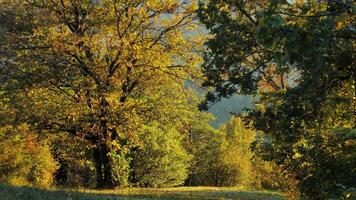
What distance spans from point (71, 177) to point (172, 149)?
55.7ft

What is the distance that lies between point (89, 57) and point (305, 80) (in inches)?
696

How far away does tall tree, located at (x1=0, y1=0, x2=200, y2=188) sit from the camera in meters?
22.9

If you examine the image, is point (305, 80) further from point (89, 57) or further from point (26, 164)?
point (26, 164)

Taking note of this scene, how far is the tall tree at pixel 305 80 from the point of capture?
20.6ft

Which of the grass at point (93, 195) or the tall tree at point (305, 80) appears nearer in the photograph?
the tall tree at point (305, 80)

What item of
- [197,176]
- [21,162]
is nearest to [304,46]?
[21,162]

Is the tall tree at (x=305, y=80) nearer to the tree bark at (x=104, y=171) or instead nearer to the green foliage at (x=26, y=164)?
the tree bark at (x=104, y=171)

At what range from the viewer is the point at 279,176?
71.3 feet

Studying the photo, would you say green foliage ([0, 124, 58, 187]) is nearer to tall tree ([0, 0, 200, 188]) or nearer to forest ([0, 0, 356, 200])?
forest ([0, 0, 356, 200])

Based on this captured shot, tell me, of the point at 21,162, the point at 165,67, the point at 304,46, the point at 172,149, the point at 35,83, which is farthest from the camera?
the point at 172,149

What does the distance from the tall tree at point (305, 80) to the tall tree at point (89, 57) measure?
6.77m

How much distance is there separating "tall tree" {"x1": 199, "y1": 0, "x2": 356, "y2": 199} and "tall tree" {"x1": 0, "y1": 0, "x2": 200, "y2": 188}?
677 cm

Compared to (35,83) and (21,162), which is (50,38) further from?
(21,162)

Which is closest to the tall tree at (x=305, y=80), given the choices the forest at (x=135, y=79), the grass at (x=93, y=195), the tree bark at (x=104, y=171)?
the forest at (x=135, y=79)
